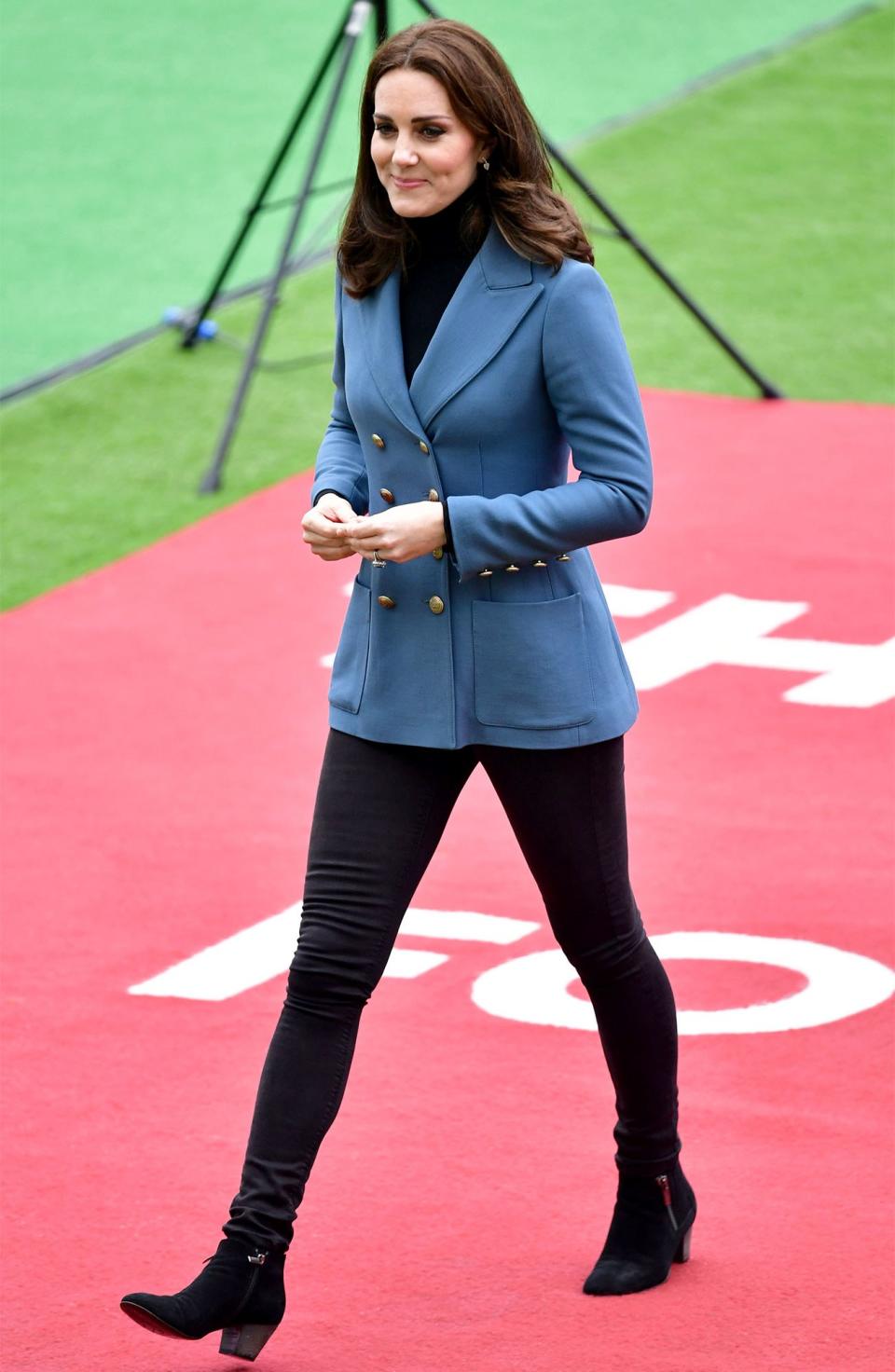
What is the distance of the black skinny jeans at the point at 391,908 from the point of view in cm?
352

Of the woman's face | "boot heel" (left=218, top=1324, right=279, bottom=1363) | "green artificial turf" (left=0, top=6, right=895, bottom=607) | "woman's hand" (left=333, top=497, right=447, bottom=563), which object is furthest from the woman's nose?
"green artificial turf" (left=0, top=6, right=895, bottom=607)

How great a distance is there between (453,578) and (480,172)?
25.1 inches

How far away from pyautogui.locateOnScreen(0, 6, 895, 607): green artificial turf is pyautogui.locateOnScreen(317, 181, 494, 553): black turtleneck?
15.4 feet

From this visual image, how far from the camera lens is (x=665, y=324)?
36.4 ft

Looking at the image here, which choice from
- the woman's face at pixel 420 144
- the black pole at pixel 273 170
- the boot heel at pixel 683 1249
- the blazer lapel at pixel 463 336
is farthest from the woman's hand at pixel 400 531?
the black pole at pixel 273 170

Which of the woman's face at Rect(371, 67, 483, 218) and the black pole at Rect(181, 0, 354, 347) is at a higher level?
the woman's face at Rect(371, 67, 483, 218)

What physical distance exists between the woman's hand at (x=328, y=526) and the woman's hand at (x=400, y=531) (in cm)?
3

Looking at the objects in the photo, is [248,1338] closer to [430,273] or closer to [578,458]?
[578,458]

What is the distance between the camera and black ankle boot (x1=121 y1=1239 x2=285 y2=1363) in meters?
3.33

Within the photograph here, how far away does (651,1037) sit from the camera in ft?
12.3

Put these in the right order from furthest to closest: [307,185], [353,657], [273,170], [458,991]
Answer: [273,170] → [307,185] → [458,991] → [353,657]

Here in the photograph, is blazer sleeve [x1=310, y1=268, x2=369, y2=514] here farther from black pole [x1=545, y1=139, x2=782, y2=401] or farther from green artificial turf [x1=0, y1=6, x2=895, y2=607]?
black pole [x1=545, y1=139, x2=782, y2=401]

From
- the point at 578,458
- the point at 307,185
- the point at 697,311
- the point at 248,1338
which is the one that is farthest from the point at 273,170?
the point at 248,1338

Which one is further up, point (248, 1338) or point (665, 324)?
point (248, 1338)
